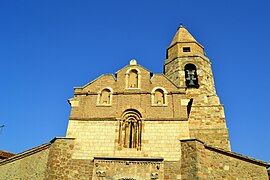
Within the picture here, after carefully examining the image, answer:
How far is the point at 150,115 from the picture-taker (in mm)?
14320

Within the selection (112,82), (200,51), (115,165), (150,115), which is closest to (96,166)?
(115,165)

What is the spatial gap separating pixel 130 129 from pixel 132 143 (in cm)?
81

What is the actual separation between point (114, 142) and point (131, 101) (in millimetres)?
2564

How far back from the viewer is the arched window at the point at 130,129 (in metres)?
13.7

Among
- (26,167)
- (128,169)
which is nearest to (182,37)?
(128,169)

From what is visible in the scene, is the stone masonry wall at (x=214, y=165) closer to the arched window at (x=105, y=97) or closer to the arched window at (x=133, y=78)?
the arched window at (x=133, y=78)

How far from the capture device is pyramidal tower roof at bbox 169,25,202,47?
22.2 m

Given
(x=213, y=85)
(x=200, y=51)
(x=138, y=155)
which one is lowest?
(x=138, y=155)

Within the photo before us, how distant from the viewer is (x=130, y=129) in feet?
46.7

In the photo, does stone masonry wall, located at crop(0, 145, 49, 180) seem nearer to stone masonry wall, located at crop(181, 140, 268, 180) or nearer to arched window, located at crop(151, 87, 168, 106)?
arched window, located at crop(151, 87, 168, 106)

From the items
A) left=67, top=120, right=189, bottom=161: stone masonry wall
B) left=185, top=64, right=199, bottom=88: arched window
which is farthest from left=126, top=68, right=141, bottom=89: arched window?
left=185, top=64, right=199, bottom=88: arched window

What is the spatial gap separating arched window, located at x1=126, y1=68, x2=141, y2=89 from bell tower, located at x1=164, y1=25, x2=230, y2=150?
2694 mm

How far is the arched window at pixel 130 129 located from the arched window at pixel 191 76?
636 cm

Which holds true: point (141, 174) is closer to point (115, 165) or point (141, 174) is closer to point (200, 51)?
point (115, 165)
